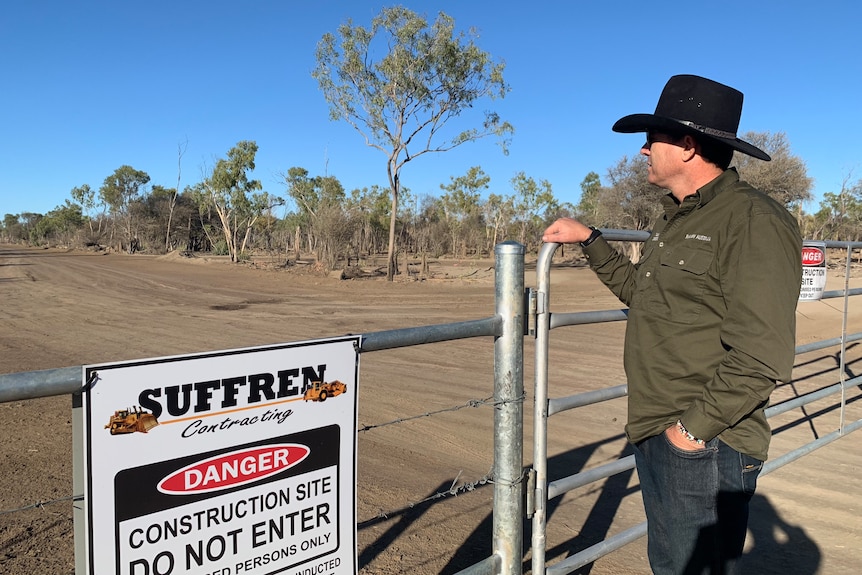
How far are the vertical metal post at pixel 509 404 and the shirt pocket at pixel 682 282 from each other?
1.56ft

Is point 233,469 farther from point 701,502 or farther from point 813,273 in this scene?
point 813,273

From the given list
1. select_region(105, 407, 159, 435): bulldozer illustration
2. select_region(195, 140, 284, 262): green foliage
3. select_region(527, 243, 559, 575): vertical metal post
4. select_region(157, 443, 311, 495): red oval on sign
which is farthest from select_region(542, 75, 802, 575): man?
select_region(195, 140, 284, 262): green foliage

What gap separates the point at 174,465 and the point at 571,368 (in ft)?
27.0

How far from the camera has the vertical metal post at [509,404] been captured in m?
2.28

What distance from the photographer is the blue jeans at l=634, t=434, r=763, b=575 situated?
207 centimetres

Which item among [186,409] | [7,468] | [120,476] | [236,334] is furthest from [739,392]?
[236,334]

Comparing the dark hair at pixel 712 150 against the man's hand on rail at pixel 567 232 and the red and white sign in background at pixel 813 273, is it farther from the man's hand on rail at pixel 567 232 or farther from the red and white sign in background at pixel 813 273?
the red and white sign in background at pixel 813 273

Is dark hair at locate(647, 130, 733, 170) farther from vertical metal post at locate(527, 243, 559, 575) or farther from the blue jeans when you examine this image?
the blue jeans

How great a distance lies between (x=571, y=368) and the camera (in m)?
9.28

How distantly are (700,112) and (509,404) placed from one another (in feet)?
3.97

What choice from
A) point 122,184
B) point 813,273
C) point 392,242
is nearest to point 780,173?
point 392,242

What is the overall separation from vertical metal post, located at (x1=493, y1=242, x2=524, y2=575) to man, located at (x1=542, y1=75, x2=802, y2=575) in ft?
1.35

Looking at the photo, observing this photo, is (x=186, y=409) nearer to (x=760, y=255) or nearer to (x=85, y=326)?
(x=760, y=255)

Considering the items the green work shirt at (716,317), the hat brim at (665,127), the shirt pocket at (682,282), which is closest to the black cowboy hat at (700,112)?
the hat brim at (665,127)
